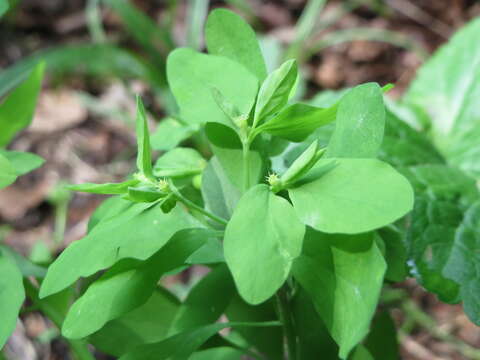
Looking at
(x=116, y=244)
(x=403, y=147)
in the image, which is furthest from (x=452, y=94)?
(x=116, y=244)

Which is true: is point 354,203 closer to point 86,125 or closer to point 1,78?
point 1,78

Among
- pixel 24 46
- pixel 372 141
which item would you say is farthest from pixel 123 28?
Result: pixel 372 141

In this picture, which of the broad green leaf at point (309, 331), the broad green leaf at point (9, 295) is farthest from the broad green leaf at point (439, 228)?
the broad green leaf at point (9, 295)

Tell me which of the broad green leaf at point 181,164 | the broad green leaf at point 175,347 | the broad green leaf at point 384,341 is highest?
the broad green leaf at point 181,164

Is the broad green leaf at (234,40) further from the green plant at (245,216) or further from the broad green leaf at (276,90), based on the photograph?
the broad green leaf at (276,90)

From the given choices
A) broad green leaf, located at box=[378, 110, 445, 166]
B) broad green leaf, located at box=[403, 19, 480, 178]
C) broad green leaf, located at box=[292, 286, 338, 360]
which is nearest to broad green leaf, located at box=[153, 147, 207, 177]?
broad green leaf, located at box=[292, 286, 338, 360]

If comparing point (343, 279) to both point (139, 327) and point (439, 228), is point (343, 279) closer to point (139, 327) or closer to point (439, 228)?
point (139, 327)
